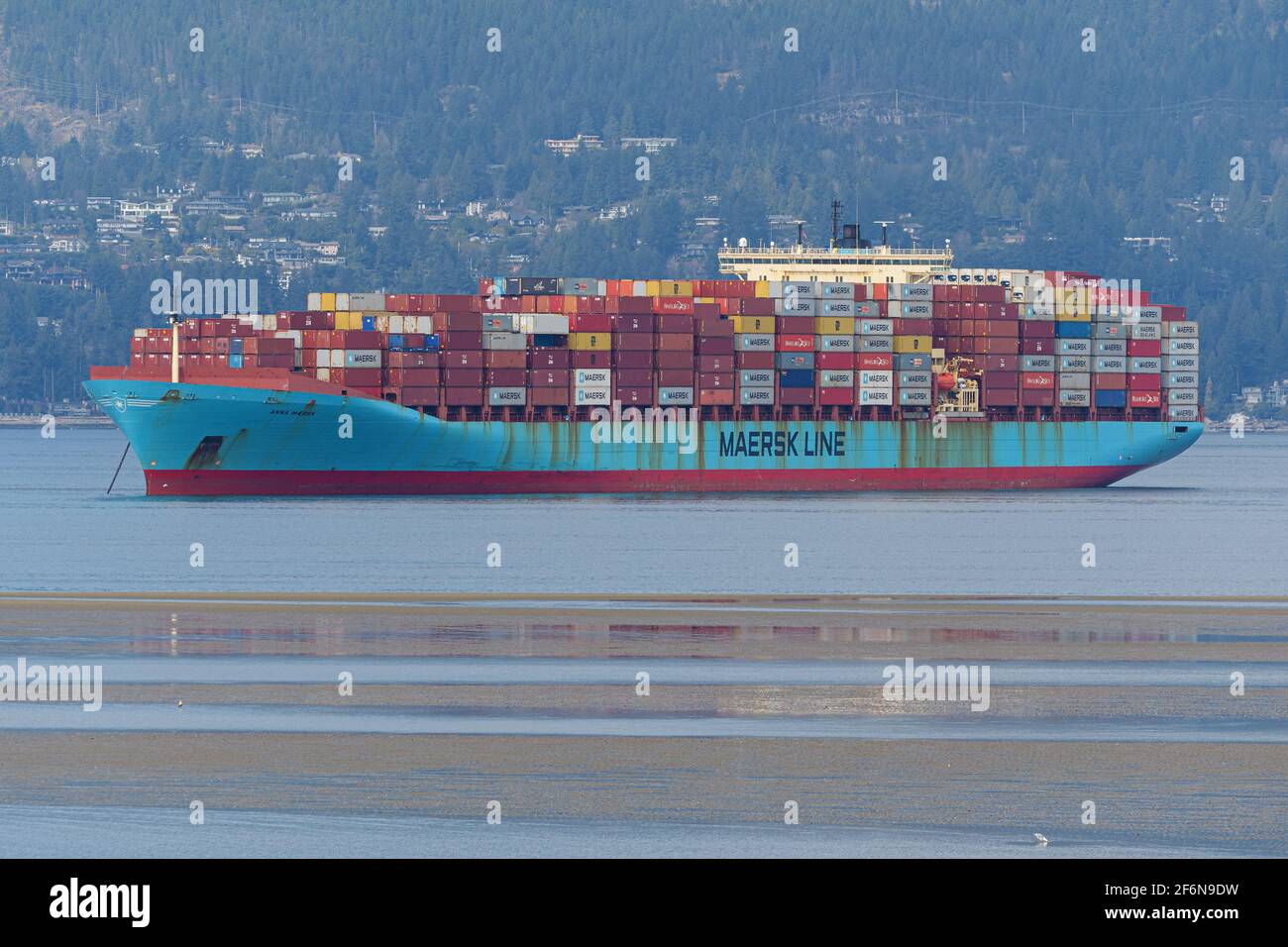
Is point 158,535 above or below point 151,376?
below

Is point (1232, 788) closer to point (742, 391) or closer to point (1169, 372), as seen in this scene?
point (742, 391)

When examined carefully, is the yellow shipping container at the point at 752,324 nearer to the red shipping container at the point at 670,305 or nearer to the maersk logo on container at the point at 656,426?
the red shipping container at the point at 670,305

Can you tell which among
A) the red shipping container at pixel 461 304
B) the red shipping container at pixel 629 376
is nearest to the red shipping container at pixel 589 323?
the red shipping container at pixel 629 376

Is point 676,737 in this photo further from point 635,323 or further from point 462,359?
point 635,323

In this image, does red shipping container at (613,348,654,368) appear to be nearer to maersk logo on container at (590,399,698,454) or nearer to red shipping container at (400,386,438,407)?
maersk logo on container at (590,399,698,454)

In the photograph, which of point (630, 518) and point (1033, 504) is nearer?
point (630, 518)
